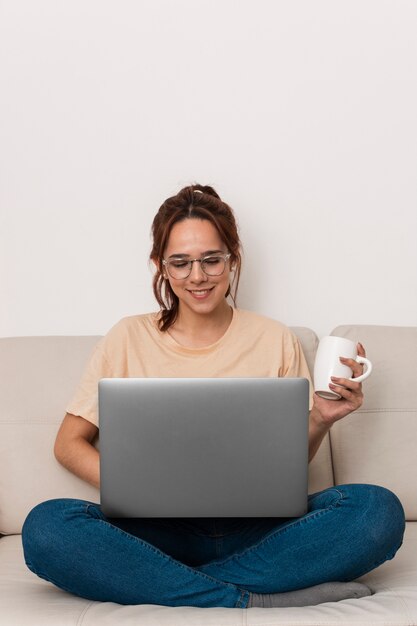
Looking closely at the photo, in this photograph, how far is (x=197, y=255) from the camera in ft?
6.81

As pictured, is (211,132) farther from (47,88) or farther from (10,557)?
(10,557)

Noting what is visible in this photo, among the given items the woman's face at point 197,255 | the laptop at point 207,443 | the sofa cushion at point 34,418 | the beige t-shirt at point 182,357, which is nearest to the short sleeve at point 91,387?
the beige t-shirt at point 182,357

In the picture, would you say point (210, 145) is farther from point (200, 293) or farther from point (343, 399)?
point (343, 399)

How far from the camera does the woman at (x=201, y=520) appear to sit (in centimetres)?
165

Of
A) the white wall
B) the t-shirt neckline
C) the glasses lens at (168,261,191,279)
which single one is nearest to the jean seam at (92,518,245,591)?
the t-shirt neckline

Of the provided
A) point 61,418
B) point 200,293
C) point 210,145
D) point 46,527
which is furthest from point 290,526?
point 210,145

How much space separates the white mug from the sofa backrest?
468 mm

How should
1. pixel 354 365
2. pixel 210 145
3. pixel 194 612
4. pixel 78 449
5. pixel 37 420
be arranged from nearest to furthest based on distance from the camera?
pixel 194 612 → pixel 354 365 → pixel 78 449 → pixel 37 420 → pixel 210 145

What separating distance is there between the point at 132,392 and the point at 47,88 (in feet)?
4.35

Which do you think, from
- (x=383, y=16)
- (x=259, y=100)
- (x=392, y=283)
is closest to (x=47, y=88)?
(x=259, y=100)

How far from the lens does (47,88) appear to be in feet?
8.24

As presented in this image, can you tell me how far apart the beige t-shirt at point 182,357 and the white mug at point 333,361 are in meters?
0.32

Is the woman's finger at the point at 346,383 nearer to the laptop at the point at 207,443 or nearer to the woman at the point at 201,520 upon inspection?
the woman at the point at 201,520

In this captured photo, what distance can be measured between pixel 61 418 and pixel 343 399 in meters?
0.79
